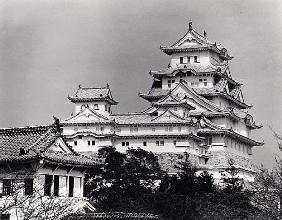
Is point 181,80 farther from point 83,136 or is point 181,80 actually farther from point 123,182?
point 123,182

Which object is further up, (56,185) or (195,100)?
(195,100)

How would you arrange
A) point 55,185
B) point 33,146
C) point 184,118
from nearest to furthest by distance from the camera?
point 33,146 → point 55,185 → point 184,118

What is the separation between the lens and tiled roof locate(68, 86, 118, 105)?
67562 mm

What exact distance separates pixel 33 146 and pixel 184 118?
33.9m

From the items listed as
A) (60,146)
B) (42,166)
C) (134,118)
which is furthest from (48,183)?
(134,118)

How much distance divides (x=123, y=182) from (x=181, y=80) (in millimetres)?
28448

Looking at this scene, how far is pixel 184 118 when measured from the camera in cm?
6203

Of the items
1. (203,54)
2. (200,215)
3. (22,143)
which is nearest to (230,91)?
(203,54)

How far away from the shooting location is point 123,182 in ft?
136

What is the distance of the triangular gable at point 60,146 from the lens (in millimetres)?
30725

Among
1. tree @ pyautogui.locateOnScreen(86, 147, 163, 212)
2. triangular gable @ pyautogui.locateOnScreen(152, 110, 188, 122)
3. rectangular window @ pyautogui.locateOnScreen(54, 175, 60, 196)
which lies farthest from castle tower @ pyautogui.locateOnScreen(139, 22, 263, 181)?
rectangular window @ pyautogui.locateOnScreen(54, 175, 60, 196)

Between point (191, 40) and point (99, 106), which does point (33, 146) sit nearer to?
point (99, 106)

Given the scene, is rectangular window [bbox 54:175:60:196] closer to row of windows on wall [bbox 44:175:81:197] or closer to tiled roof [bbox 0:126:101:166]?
row of windows on wall [bbox 44:175:81:197]

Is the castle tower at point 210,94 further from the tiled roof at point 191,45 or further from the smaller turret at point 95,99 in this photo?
the smaller turret at point 95,99
